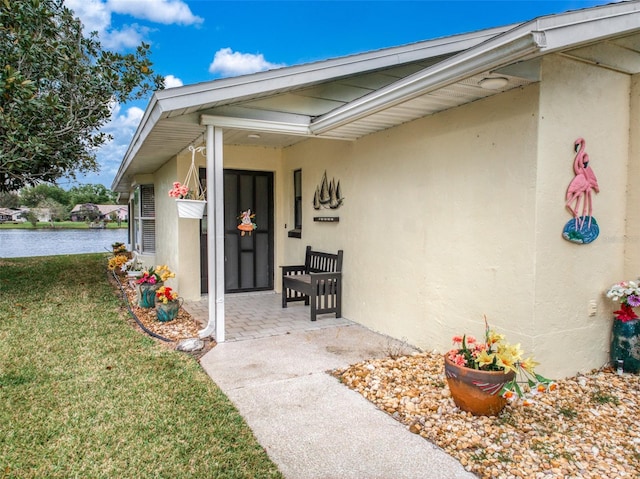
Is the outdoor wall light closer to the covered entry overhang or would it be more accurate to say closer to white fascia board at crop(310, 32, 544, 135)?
the covered entry overhang

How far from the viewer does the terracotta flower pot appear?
2.81 m

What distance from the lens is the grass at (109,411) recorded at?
2363mm

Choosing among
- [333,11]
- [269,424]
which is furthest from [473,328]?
[333,11]

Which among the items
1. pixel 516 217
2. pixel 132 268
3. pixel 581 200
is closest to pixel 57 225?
pixel 132 268

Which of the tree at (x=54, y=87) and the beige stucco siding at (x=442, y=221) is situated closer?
the beige stucco siding at (x=442, y=221)

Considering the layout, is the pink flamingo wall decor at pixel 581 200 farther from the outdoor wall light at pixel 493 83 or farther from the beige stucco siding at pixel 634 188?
the outdoor wall light at pixel 493 83

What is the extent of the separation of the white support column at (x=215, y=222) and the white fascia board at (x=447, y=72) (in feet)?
4.53

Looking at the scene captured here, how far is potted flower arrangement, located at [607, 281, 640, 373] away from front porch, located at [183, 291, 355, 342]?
294 centimetres

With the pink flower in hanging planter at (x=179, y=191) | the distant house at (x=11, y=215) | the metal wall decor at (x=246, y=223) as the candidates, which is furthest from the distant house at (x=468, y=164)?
the distant house at (x=11, y=215)

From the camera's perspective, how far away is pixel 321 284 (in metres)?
5.66

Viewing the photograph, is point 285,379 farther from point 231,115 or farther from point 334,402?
point 231,115

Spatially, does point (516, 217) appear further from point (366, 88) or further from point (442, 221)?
point (366, 88)

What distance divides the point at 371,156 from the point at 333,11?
695 centimetres

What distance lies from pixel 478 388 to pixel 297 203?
4.99m
